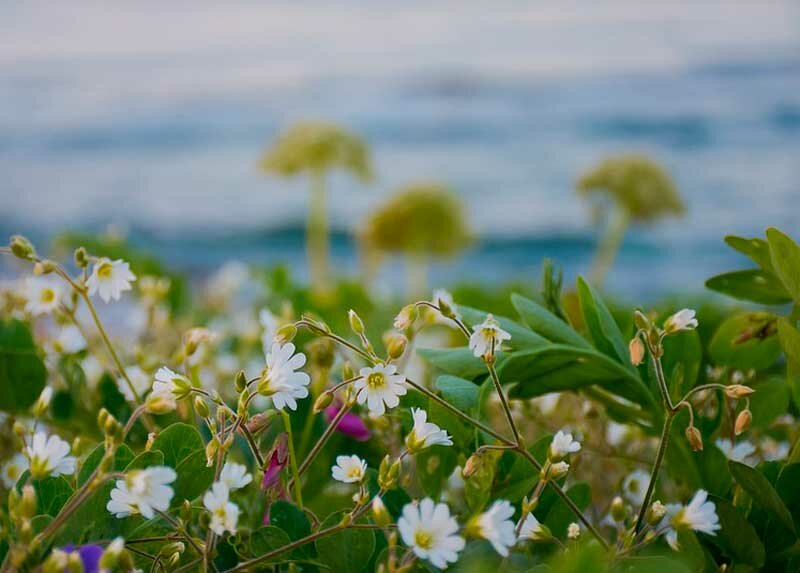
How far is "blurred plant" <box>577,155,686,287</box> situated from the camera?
4.05ft

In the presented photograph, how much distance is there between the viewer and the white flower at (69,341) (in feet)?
1.69

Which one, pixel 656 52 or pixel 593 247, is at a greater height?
pixel 656 52

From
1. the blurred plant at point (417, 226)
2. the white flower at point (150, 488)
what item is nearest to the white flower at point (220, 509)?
the white flower at point (150, 488)

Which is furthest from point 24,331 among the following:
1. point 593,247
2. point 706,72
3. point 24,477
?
point 706,72

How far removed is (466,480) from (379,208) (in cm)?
111

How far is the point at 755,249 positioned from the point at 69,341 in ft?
A: 1.12

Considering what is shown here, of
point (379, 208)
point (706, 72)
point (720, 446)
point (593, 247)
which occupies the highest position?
point (720, 446)

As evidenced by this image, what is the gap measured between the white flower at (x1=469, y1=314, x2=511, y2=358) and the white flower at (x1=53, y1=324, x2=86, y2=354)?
0.28 meters

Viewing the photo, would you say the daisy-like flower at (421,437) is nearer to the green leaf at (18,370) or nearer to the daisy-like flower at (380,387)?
the daisy-like flower at (380,387)

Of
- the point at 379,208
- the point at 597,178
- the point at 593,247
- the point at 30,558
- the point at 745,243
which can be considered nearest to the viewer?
the point at 30,558

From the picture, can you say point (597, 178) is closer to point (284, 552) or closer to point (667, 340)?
point (667, 340)

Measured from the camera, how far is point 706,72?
663 cm

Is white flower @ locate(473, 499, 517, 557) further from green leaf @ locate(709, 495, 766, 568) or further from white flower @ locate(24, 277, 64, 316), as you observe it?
white flower @ locate(24, 277, 64, 316)

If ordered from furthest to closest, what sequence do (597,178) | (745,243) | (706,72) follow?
1. (706,72)
2. (597,178)
3. (745,243)
